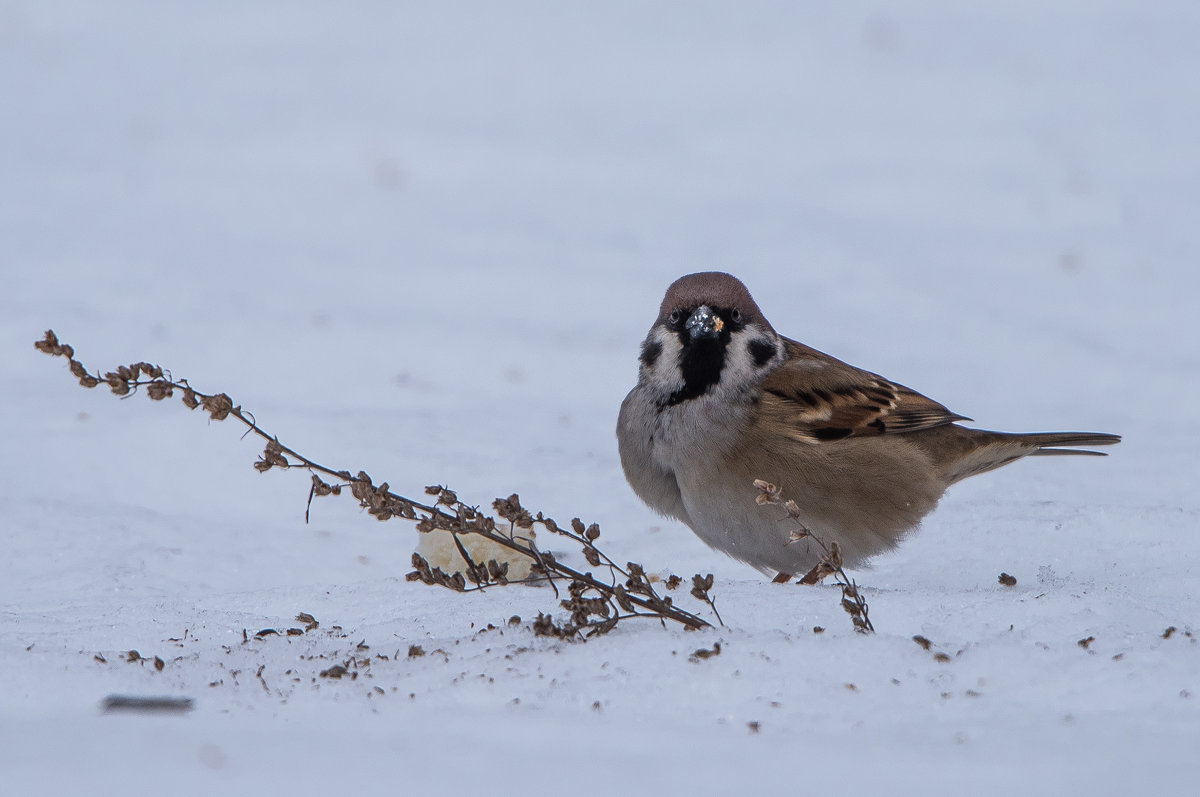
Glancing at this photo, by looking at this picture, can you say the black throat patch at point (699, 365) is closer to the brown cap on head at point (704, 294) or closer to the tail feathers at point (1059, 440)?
the brown cap on head at point (704, 294)

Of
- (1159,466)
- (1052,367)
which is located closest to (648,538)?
(1159,466)

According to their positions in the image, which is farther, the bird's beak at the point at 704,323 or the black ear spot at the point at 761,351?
the black ear spot at the point at 761,351

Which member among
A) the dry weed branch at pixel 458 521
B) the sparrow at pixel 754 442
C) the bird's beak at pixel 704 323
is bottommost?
the dry weed branch at pixel 458 521

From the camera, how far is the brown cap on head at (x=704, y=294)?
3986 mm

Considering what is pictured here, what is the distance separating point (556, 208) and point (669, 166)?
1092 mm

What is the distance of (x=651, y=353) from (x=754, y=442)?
44cm

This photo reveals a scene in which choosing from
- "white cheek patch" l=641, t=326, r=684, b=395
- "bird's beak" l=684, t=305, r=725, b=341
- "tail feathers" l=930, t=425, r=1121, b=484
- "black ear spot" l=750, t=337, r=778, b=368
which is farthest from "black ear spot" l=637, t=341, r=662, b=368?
"tail feathers" l=930, t=425, r=1121, b=484

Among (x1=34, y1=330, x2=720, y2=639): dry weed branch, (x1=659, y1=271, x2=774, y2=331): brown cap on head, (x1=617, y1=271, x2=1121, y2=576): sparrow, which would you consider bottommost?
(x1=34, y1=330, x2=720, y2=639): dry weed branch

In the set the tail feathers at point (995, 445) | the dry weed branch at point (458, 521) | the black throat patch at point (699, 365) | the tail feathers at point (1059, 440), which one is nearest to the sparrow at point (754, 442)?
the black throat patch at point (699, 365)

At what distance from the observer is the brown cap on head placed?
3986 mm

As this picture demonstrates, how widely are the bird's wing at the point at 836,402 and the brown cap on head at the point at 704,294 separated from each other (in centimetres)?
25

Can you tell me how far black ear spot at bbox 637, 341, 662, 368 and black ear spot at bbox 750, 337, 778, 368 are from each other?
28cm

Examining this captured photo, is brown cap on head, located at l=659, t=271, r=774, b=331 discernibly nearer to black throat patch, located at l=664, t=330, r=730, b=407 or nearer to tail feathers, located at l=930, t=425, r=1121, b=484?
black throat patch, located at l=664, t=330, r=730, b=407

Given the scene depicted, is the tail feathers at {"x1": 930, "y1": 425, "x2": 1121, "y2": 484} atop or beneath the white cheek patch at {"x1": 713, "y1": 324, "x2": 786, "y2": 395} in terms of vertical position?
beneath
